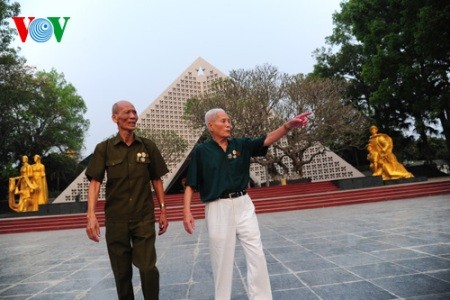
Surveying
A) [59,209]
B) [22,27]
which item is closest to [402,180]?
[22,27]

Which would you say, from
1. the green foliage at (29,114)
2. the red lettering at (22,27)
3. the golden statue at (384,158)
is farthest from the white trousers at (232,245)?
the green foliage at (29,114)

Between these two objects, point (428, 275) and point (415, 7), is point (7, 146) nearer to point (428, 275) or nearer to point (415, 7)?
point (415, 7)

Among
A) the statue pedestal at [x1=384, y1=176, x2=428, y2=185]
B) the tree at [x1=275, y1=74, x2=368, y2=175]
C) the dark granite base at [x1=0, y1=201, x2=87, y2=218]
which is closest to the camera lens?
the statue pedestal at [x1=384, y1=176, x2=428, y2=185]

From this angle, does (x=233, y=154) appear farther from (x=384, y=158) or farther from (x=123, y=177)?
(x=384, y=158)

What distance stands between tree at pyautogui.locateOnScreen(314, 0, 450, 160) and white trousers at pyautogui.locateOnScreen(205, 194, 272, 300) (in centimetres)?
1608

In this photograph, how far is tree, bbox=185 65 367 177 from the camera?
61.2 ft

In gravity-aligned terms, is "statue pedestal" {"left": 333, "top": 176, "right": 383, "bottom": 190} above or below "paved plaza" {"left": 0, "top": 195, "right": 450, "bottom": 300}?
above

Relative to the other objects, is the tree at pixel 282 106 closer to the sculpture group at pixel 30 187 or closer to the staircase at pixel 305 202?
the staircase at pixel 305 202

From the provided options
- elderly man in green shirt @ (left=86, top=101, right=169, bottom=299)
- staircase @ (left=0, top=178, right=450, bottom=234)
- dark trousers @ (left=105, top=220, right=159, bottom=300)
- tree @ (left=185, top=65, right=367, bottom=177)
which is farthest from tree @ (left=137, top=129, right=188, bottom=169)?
dark trousers @ (left=105, top=220, right=159, bottom=300)

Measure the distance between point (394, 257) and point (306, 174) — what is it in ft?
70.1

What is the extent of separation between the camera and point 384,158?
15734mm

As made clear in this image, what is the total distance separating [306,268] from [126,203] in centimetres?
219

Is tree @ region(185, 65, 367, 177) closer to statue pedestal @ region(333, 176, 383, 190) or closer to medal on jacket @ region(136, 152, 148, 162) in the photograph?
statue pedestal @ region(333, 176, 383, 190)

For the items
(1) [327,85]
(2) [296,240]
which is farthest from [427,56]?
(2) [296,240]
